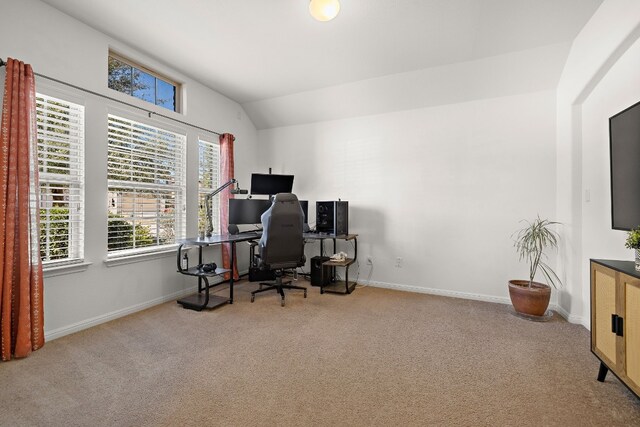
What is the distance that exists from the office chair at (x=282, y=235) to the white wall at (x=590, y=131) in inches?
113

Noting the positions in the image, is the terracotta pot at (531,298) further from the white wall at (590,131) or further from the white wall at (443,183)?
the white wall at (443,183)

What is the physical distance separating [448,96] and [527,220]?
183cm

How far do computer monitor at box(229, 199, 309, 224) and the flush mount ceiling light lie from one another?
8.22 feet

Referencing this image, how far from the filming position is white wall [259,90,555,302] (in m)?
3.41

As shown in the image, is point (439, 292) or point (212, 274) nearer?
point (212, 274)

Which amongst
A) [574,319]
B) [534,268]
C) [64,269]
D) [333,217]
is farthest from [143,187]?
[574,319]

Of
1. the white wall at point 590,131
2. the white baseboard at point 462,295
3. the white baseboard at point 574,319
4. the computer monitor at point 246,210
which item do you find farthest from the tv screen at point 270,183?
the white baseboard at point 574,319

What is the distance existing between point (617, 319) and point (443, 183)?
94.4 inches

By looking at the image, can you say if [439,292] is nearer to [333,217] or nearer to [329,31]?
[333,217]

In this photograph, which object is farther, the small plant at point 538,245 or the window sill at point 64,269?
the small plant at point 538,245

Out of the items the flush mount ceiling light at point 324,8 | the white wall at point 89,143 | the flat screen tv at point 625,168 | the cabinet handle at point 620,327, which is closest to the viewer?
the cabinet handle at point 620,327

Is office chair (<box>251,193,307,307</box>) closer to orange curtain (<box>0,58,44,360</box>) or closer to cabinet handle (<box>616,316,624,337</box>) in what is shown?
orange curtain (<box>0,58,44,360</box>)

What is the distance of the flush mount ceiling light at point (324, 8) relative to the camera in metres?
2.23

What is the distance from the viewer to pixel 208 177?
4.21 metres
